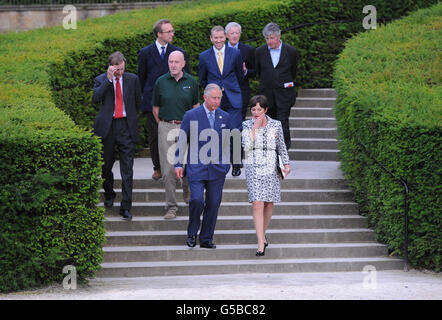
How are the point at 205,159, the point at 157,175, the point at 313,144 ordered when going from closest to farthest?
1. the point at 205,159
2. the point at 157,175
3. the point at 313,144

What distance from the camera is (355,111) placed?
1241 centimetres

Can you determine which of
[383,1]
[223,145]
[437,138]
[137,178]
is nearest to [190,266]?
[223,145]

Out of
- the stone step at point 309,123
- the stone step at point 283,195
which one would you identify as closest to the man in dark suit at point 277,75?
the stone step at point 283,195

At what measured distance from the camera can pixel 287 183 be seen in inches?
508

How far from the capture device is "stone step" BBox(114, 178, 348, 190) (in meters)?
12.7

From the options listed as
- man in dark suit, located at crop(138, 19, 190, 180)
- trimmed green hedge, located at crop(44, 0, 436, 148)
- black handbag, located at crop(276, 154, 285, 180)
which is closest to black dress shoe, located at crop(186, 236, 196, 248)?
black handbag, located at crop(276, 154, 285, 180)

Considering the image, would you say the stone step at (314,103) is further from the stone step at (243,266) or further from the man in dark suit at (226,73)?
the stone step at (243,266)

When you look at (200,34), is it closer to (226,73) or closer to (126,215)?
(226,73)

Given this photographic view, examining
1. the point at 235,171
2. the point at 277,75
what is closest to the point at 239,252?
the point at 235,171

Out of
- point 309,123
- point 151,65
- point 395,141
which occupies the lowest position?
point 309,123

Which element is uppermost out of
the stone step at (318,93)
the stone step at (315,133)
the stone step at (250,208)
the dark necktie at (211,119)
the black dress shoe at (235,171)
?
the dark necktie at (211,119)

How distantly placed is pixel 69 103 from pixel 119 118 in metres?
2.30

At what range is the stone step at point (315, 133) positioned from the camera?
15617mm

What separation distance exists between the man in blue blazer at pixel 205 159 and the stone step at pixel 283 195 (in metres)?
1.33
